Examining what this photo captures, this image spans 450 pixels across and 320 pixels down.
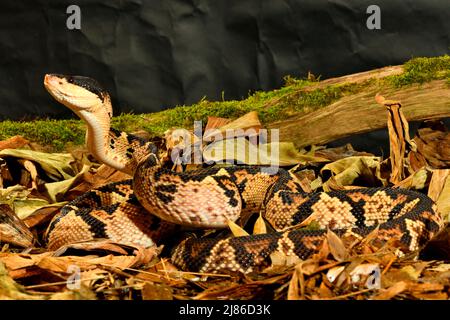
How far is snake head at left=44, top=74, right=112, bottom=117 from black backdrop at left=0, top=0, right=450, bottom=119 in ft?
5.11

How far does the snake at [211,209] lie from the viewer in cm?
310

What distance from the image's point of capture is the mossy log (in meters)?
4.56

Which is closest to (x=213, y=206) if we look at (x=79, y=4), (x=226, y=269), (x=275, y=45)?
(x=226, y=269)

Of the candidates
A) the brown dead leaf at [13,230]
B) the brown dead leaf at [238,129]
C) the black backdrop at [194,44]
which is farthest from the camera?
the black backdrop at [194,44]

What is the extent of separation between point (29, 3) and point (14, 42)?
1.16 ft

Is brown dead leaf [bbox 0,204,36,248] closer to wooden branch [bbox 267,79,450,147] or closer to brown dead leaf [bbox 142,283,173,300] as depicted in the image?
brown dead leaf [bbox 142,283,173,300]

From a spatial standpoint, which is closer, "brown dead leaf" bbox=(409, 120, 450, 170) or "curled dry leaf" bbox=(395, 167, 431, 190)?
"curled dry leaf" bbox=(395, 167, 431, 190)

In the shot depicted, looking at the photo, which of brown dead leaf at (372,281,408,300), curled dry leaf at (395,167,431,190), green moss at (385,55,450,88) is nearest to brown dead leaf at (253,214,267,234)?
curled dry leaf at (395,167,431,190)

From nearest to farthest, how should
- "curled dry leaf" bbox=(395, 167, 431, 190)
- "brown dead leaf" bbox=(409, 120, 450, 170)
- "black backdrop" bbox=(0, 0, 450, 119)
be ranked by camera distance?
"curled dry leaf" bbox=(395, 167, 431, 190) → "brown dead leaf" bbox=(409, 120, 450, 170) → "black backdrop" bbox=(0, 0, 450, 119)

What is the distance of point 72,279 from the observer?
2846 millimetres

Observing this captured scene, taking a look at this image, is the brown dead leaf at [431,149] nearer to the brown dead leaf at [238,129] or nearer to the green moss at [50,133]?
the brown dead leaf at [238,129]

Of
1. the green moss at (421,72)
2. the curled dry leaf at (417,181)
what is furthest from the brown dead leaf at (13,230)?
the green moss at (421,72)

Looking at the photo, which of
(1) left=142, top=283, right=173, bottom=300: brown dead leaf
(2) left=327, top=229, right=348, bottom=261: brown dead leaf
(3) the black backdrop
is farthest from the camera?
(3) the black backdrop

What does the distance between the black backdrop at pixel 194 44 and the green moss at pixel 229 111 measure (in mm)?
335
